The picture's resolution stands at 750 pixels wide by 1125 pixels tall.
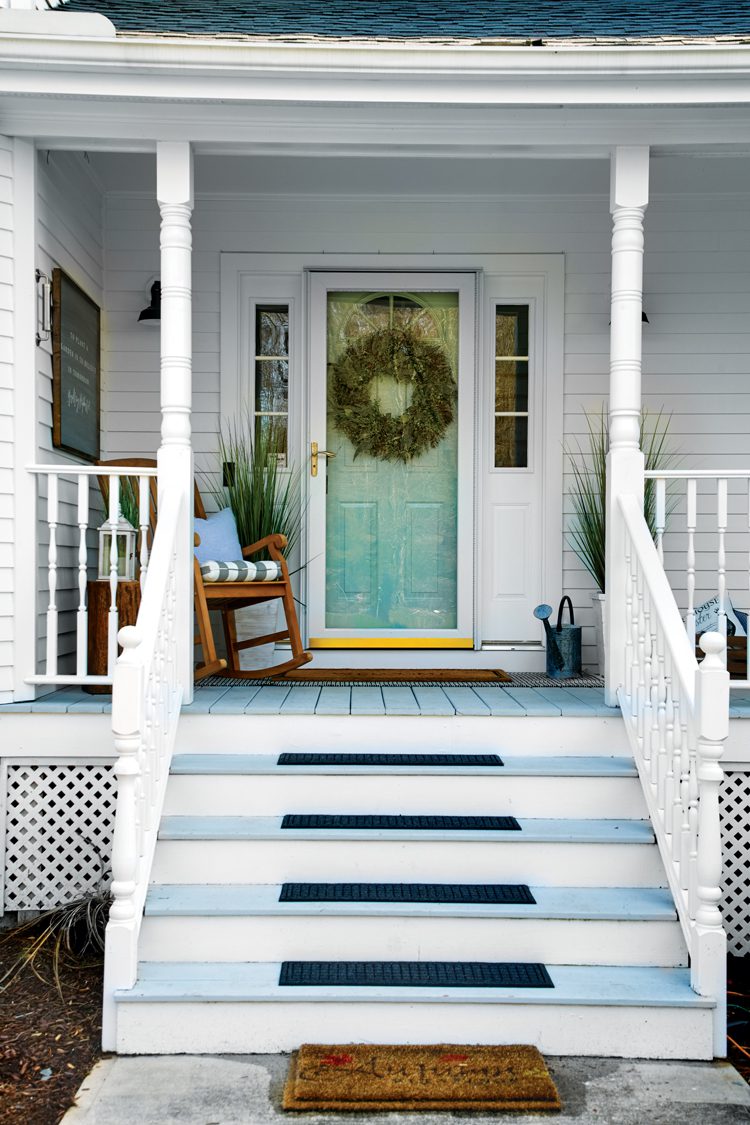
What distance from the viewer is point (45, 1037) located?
2.72 metres

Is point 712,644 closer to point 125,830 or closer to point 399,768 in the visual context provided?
point 399,768

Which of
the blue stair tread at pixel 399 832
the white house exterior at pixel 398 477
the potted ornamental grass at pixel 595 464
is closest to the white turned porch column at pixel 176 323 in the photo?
the white house exterior at pixel 398 477

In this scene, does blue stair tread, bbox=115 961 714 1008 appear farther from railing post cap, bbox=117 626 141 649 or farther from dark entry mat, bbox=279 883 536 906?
railing post cap, bbox=117 626 141 649

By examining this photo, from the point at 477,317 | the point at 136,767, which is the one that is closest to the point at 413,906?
the point at 136,767

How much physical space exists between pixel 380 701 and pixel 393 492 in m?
1.62

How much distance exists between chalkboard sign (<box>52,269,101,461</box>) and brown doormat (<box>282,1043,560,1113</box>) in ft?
8.37

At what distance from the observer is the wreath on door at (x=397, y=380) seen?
16.4ft

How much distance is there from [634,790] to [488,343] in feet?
8.35

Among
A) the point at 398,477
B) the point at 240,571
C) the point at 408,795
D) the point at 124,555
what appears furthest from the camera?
the point at 398,477

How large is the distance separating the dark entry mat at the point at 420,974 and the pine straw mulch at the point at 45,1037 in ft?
1.85

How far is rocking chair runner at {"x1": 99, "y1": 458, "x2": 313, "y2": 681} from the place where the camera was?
4051mm

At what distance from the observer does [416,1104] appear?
2.29m

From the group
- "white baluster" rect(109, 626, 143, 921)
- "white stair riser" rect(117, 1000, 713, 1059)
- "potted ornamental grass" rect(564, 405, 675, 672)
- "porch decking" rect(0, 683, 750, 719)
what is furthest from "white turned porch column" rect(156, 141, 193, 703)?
"potted ornamental grass" rect(564, 405, 675, 672)

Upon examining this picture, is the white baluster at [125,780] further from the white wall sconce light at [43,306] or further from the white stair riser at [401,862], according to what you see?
the white wall sconce light at [43,306]
